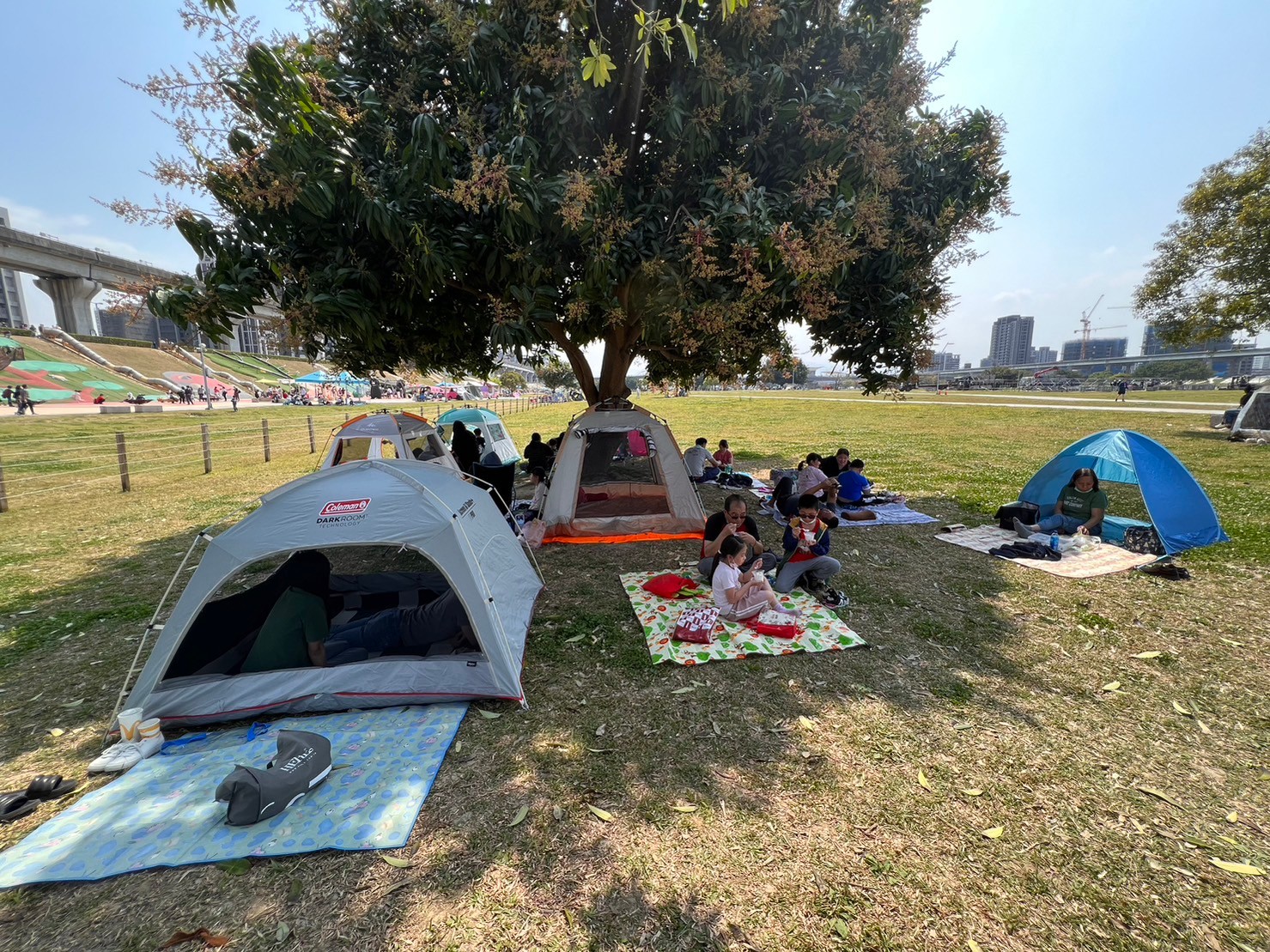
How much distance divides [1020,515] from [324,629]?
951cm

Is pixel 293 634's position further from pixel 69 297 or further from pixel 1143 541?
pixel 69 297

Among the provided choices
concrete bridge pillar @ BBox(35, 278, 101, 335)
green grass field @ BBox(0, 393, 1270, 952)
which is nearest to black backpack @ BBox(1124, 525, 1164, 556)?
green grass field @ BBox(0, 393, 1270, 952)

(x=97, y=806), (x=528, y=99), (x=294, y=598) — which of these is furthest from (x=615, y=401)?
(x=97, y=806)

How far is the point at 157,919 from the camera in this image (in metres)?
2.51

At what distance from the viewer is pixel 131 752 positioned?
3.53 meters

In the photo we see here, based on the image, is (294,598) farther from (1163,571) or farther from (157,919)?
(1163,571)

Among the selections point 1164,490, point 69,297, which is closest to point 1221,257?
point 1164,490

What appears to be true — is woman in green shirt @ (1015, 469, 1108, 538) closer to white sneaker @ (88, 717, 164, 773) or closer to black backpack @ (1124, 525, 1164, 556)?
black backpack @ (1124, 525, 1164, 556)

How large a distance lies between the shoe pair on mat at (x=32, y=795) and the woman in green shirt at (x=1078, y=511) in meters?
10.4

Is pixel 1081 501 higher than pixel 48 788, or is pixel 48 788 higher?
pixel 1081 501

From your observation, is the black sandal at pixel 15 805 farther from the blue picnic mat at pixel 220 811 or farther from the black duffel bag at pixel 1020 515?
the black duffel bag at pixel 1020 515

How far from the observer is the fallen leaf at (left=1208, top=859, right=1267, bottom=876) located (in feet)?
8.91

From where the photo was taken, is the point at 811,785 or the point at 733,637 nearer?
the point at 811,785

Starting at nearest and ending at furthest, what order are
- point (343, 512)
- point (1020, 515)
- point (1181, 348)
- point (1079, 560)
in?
1. point (343, 512)
2. point (1079, 560)
3. point (1020, 515)
4. point (1181, 348)
